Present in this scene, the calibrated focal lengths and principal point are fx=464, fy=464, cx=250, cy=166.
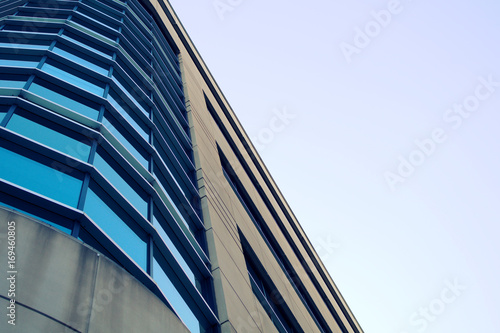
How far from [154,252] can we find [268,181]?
1991cm

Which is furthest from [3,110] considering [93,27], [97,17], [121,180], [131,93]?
[97,17]

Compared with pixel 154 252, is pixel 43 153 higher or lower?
higher

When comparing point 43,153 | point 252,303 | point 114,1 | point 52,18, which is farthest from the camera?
point 114,1

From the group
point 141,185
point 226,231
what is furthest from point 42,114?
Result: point 226,231

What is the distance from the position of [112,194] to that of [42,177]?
1175mm

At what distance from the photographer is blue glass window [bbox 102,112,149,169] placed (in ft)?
33.1

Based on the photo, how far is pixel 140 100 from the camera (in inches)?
498

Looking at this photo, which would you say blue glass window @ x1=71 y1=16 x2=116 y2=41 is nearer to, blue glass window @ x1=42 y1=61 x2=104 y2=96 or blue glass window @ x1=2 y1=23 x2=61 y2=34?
blue glass window @ x1=2 y1=23 x2=61 y2=34

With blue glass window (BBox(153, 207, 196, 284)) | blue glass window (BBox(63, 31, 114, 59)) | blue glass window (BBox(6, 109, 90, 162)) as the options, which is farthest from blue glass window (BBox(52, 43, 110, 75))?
blue glass window (BBox(153, 207, 196, 284))

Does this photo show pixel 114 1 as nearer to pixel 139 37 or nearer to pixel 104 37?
pixel 139 37

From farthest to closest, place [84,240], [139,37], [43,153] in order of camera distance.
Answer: [139,37]
[43,153]
[84,240]

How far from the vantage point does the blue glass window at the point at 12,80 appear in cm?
945

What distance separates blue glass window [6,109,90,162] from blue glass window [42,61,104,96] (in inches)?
92.4

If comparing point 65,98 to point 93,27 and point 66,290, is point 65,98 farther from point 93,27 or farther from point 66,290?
point 93,27
